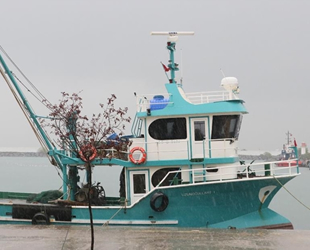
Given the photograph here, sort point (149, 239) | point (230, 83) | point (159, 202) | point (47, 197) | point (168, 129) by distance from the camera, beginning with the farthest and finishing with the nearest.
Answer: point (47, 197)
point (230, 83)
point (168, 129)
point (159, 202)
point (149, 239)

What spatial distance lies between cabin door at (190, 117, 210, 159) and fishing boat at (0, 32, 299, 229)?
0.03 m

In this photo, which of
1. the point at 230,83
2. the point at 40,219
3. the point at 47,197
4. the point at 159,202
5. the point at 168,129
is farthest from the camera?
the point at 47,197

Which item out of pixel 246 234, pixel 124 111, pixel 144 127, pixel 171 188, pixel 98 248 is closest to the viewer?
pixel 124 111

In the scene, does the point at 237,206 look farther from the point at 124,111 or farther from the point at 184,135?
the point at 124,111

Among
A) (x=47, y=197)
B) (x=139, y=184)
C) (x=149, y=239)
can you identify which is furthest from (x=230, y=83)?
(x=47, y=197)

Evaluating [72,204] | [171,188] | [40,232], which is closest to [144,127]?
Answer: [171,188]

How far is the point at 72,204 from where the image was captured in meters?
14.3

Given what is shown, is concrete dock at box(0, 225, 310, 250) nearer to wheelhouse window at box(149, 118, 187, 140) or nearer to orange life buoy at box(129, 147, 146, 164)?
orange life buoy at box(129, 147, 146, 164)

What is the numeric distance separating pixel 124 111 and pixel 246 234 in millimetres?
4346

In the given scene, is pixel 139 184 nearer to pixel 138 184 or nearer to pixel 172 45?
pixel 138 184

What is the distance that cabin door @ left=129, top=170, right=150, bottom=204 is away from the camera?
14.4 meters

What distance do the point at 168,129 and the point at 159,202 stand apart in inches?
87.4

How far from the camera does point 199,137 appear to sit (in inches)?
566

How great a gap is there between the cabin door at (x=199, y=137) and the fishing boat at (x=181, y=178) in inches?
1.1
